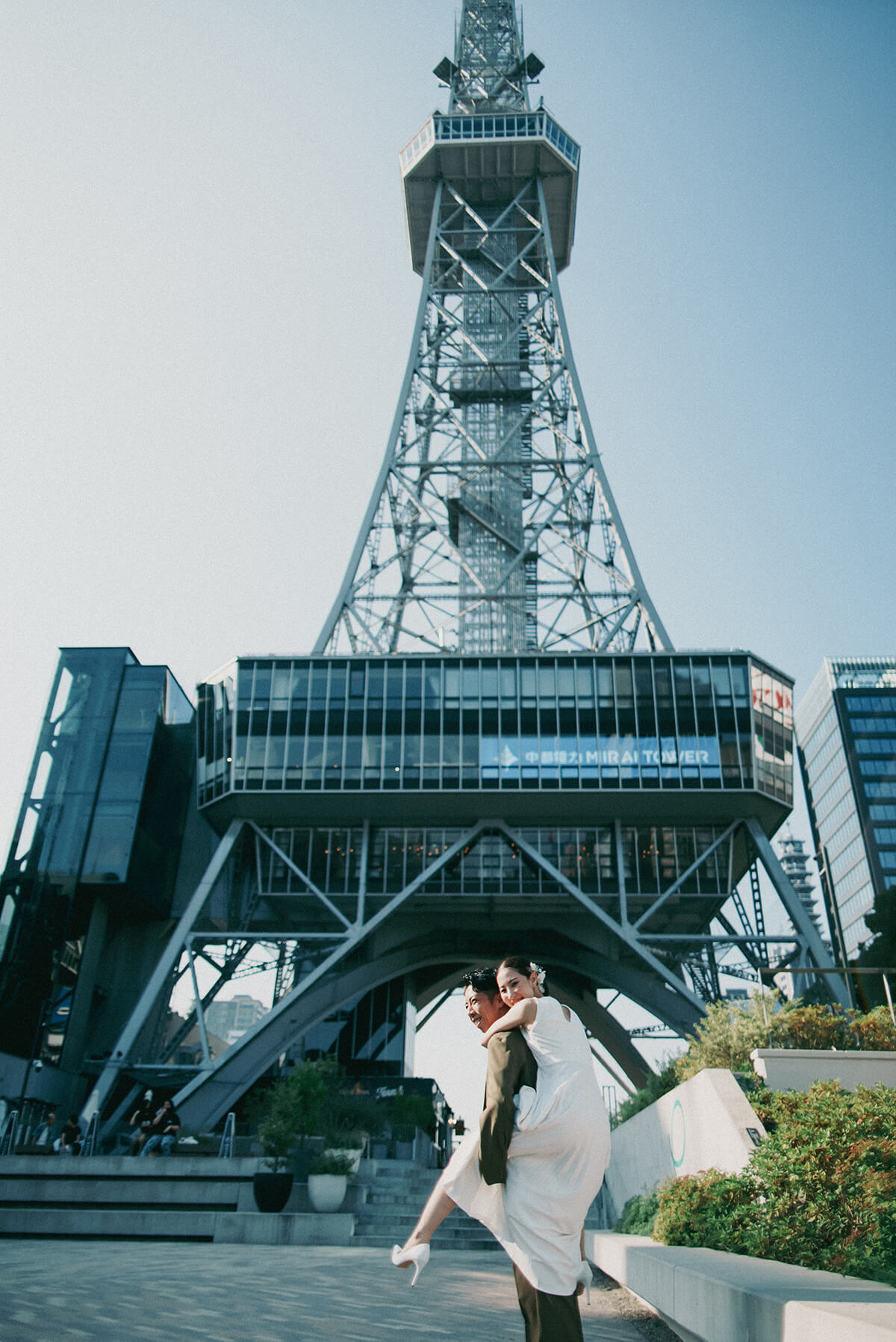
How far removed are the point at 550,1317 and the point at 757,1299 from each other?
0.81 meters

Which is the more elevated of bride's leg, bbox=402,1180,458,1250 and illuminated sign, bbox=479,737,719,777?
illuminated sign, bbox=479,737,719,777

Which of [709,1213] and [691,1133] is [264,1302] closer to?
[709,1213]

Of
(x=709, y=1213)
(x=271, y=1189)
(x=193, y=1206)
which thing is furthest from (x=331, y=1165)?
(x=709, y=1213)

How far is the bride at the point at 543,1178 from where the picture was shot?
379 cm

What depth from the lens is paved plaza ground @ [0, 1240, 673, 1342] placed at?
20.9 feet

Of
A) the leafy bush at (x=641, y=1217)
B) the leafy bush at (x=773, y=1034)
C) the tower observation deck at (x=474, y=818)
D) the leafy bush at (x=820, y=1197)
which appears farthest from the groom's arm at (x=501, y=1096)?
the tower observation deck at (x=474, y=818)

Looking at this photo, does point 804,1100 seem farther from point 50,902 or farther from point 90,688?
point 90,688

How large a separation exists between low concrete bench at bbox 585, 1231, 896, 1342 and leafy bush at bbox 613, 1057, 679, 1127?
9787 mm

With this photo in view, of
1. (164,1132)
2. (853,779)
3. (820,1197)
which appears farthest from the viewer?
(853,779)

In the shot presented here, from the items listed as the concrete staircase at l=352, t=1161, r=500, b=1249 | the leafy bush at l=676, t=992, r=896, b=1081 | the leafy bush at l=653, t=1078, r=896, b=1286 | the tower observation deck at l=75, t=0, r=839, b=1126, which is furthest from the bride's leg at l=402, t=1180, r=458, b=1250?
the tower observation deck at l=75, t=0, r=839, b=1126

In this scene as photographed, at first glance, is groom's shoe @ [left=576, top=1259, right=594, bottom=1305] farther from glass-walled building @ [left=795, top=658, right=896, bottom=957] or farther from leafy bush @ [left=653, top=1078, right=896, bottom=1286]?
glass-walled building @ [left=795, top=658, right=896, bottom=957]

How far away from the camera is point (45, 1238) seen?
1722cm

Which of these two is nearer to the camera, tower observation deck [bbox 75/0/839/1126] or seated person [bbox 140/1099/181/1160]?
seated person [bbox 140/1099/181/1160]

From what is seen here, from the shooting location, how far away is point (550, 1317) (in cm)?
380
